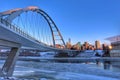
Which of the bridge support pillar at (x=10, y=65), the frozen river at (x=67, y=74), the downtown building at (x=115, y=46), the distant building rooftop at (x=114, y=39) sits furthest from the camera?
the distant building rooftop at (x=114, y=39)

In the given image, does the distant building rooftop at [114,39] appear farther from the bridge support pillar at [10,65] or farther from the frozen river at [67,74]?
the bridge support pillar at [10,65]

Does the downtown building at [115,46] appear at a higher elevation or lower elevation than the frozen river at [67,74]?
higher

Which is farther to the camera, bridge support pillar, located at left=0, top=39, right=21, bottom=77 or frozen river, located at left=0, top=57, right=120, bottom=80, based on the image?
bridge support pillar, located at left=0, top=39, right=21, bottom=77

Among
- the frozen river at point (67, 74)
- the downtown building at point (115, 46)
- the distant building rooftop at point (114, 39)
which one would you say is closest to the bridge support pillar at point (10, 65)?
the frozen river at point (67, 74)

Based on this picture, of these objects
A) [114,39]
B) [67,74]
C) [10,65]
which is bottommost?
[67,74]

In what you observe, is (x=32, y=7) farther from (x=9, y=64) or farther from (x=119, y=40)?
(x=119, y=40)

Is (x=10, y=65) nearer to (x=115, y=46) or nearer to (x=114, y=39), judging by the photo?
(x=115, y=46)

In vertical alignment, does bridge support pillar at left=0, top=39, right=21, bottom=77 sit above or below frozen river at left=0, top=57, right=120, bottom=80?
above

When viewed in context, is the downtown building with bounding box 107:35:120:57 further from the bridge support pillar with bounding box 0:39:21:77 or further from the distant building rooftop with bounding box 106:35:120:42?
the bridge support pillar with bounding box 0:39:21:77

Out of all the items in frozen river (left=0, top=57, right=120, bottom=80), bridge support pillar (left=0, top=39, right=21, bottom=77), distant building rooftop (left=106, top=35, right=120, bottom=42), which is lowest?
frozen river (left=0, top=57, right=120, bottom=80)

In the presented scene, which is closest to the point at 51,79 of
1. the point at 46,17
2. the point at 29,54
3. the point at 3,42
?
the point at 3,42

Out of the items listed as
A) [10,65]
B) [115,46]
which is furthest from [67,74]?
[115,46]

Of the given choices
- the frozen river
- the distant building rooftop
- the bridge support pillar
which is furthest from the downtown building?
the bridge support pillar

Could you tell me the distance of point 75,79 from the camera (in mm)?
24609
